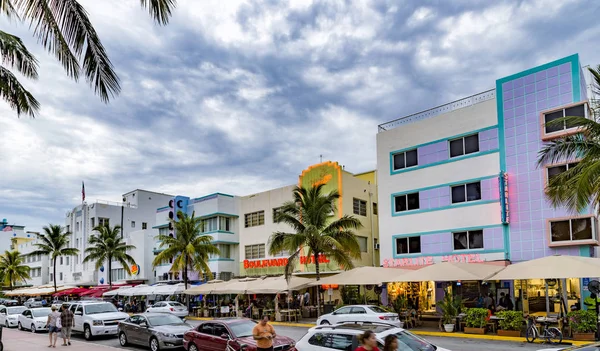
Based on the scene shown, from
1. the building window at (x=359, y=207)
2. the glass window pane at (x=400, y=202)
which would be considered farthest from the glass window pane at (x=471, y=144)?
the building window at (x=359, y=207)

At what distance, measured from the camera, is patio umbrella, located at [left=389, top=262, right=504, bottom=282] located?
22.9m

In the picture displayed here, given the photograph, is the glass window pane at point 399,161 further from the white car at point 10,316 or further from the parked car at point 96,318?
the white car at point 10,316

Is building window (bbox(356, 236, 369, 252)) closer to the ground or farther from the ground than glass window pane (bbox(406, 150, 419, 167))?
closer to the ground

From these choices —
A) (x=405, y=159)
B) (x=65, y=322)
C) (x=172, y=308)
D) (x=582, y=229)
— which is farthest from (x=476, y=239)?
(x=172, y=308)

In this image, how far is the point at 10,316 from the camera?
33406 millimetres

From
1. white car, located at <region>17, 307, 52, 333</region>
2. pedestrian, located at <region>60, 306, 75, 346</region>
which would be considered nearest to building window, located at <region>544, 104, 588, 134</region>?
pedestrian, located at <region>60, 306, 75, 346</region>

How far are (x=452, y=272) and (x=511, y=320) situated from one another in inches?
124

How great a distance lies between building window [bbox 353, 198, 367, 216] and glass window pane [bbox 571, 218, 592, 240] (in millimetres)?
17007

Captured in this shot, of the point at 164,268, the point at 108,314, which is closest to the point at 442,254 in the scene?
the point at 108,314

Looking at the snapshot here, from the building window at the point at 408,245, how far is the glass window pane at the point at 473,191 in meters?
4.10

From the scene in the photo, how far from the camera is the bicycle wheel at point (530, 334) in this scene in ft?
63.3

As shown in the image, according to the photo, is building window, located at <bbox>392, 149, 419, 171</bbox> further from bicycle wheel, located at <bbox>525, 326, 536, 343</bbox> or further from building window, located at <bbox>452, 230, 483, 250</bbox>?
bicycle wheel, located at <bbox>525, 326, 536, 343</bbox>

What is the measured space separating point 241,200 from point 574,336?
30989mm

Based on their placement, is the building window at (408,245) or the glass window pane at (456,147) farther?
the building window at (408,245)
